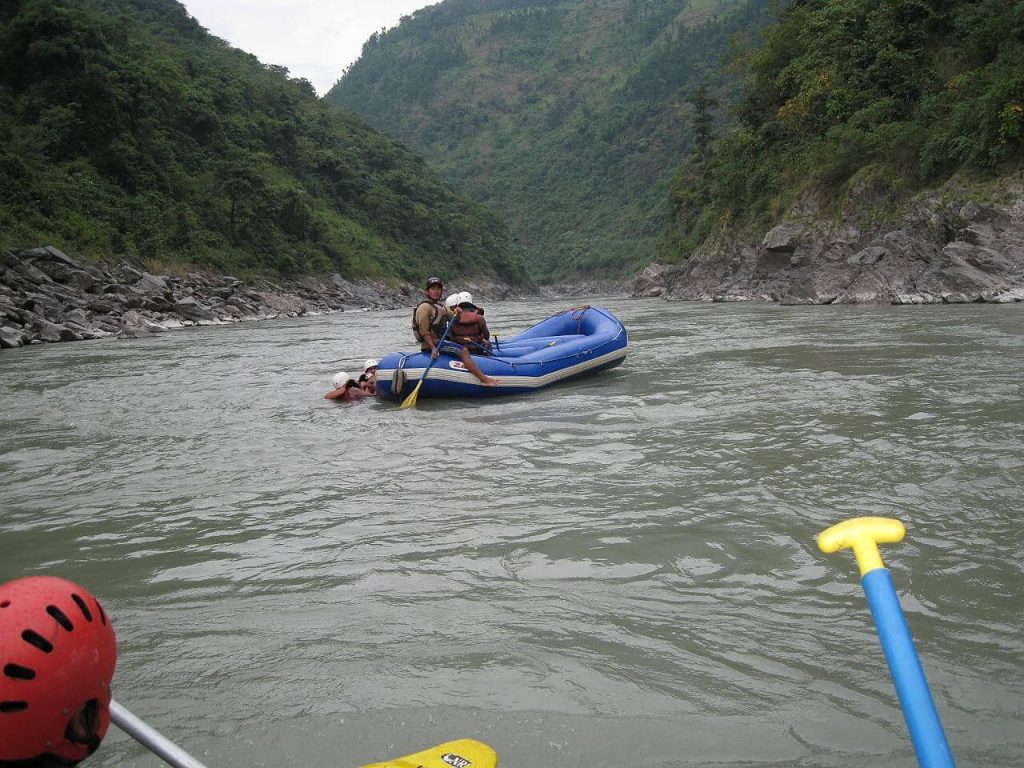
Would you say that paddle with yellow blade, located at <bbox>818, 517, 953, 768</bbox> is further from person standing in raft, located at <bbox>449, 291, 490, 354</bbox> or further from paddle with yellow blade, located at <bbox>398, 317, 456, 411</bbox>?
person standing in raft, located at <bbox>449, 291, 490, 354</bbox>

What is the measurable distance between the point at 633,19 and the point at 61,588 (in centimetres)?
14298

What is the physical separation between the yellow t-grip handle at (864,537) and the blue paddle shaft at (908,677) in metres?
0.03

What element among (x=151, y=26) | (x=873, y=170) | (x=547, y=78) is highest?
(x=547, y=78)

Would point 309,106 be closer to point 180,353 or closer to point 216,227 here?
point 216,227

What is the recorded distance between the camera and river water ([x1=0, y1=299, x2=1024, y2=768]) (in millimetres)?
1975

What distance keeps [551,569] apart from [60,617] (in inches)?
81.2

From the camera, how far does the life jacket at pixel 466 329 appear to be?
25.8 ft

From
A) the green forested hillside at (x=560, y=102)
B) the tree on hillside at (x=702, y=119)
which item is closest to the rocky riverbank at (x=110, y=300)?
the tree on hillside at (x=702, y=119)

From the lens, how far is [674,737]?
1.89m

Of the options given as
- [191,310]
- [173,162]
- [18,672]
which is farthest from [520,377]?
[173,162]

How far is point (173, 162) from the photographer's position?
30656 mm

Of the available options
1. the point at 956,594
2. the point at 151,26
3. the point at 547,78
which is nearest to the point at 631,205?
the point at 151,26

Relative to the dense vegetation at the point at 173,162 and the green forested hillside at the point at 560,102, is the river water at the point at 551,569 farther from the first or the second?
the green forested hillside at the point at 560,102

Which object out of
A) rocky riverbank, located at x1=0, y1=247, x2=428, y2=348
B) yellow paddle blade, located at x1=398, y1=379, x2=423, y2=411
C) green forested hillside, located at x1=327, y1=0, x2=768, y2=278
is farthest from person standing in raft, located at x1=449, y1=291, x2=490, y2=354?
green forested hillside, located at x1=327, y1=0, x2=768, y2=278
